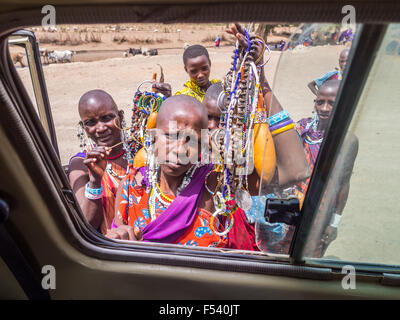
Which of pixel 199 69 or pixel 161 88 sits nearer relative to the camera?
pixel 161 88

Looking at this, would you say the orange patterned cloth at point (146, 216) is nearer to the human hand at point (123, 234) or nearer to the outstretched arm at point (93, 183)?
the human hand at point (123, 234)

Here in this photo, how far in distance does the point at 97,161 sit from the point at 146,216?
49cm

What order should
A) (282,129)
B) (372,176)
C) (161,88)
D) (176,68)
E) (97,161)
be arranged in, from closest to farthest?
(372,176)
(282,129)
(97,161)
(161,88)
(176,68)

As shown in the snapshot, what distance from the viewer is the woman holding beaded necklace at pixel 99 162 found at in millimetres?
1817

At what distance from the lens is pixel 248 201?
4.85 feet

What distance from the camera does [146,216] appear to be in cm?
156

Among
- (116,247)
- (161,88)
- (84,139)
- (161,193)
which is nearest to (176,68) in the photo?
(161,88)

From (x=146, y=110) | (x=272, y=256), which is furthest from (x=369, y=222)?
(x=146, y=110)

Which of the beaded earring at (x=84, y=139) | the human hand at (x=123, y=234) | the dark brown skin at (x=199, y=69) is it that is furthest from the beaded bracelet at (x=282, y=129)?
the dark brown skin at (x=199, y=69)

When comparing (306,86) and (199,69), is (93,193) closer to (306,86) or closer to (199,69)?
(306,86)

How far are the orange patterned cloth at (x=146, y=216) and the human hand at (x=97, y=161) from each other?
21 centimetres

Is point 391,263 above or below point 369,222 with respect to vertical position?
below

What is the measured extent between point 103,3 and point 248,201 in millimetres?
1074

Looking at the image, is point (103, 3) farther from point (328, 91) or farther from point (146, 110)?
point (146, 110)
